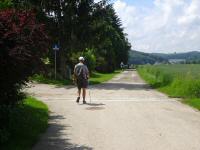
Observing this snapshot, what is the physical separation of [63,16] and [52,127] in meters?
23.9

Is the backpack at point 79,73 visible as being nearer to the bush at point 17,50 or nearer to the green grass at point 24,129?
the green grass at point 24,129

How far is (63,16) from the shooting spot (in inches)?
1391

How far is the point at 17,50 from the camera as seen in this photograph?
30.0 ft

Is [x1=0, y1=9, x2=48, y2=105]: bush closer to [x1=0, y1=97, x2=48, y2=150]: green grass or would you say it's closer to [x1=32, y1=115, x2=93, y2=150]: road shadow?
[x1=0, y1=97, x2=48, y2=150]: green grass

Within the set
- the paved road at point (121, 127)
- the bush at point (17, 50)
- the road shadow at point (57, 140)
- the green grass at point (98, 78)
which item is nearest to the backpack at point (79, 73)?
the paved road at point (121, 127)

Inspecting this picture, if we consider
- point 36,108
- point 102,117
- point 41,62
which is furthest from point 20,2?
point 41,62

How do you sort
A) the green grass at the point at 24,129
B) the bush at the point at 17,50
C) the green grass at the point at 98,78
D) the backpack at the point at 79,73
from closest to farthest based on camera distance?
1. the bush at the point at 17,50
2. the green grass at the point at 24,129
3. the backpack at the point at 79,73
4. the green grass at the point at 98,78

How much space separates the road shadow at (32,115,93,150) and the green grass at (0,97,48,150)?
0.51 feet

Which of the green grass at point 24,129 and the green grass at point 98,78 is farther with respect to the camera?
the green grass at point 98,78

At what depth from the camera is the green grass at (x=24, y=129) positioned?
955cm

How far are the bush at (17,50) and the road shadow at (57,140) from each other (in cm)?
107

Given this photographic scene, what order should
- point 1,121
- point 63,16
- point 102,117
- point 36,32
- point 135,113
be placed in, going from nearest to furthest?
point 1,121
point 36,32
point 102,117
point 135,113
point 63,16

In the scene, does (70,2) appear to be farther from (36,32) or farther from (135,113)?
(36,32)

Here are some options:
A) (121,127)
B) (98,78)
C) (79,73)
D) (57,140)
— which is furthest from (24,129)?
(98,78)
